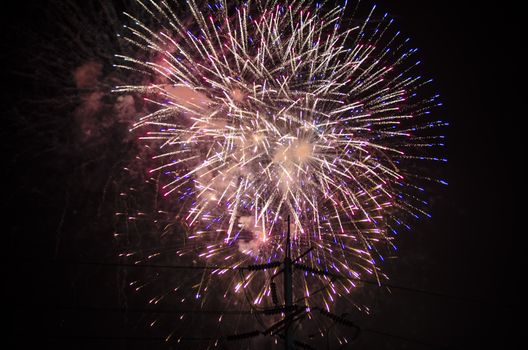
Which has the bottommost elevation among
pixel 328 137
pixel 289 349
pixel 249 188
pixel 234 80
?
pixel 289 349

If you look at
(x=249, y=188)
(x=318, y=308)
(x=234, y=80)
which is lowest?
Result: (x=318, y=308)

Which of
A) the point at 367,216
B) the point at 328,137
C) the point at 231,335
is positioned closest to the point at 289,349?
the point at 231,335

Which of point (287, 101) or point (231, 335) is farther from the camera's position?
point (287, 101)

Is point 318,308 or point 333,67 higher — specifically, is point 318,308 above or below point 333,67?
Result: below

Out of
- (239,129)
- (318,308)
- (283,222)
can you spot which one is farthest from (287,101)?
(318,308)

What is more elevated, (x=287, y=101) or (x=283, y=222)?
(x=287, y=101)

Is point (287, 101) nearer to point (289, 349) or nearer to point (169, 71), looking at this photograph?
point (169, 71)

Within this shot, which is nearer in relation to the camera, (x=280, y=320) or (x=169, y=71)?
(x=280, y=320)

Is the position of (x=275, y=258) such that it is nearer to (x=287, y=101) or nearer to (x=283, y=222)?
(x=283, y=222)
